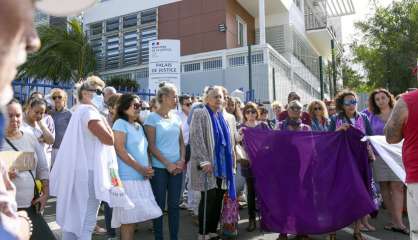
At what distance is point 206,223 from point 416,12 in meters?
15.0

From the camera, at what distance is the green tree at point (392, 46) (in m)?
17.3

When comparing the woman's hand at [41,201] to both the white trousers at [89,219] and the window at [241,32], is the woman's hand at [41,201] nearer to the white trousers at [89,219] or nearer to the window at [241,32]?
the white trousers at [89,219]

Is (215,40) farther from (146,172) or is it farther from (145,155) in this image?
(146,172)

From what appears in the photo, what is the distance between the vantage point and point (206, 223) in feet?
18.2

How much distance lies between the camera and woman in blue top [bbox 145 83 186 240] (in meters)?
5.08

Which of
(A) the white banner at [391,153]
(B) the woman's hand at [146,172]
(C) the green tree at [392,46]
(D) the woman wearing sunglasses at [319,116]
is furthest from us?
(C) the green tree at [392,46]

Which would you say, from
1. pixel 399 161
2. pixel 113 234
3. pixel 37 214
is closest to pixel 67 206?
pixel 37 214

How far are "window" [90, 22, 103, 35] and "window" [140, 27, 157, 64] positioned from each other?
9.64 feet

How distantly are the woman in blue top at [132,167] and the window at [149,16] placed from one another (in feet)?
53.2

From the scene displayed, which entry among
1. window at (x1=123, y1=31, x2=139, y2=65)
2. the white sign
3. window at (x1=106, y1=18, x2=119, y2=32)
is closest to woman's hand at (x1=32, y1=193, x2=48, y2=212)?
the white sign

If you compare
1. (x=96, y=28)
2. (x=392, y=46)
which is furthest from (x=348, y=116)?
(x=96, y=28)

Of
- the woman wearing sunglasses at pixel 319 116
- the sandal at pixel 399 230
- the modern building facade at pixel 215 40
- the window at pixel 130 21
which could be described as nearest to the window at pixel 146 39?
the modern building facade at pixel 215 40

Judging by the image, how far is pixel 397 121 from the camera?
11.9ft

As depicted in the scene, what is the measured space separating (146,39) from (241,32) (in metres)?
4.43
